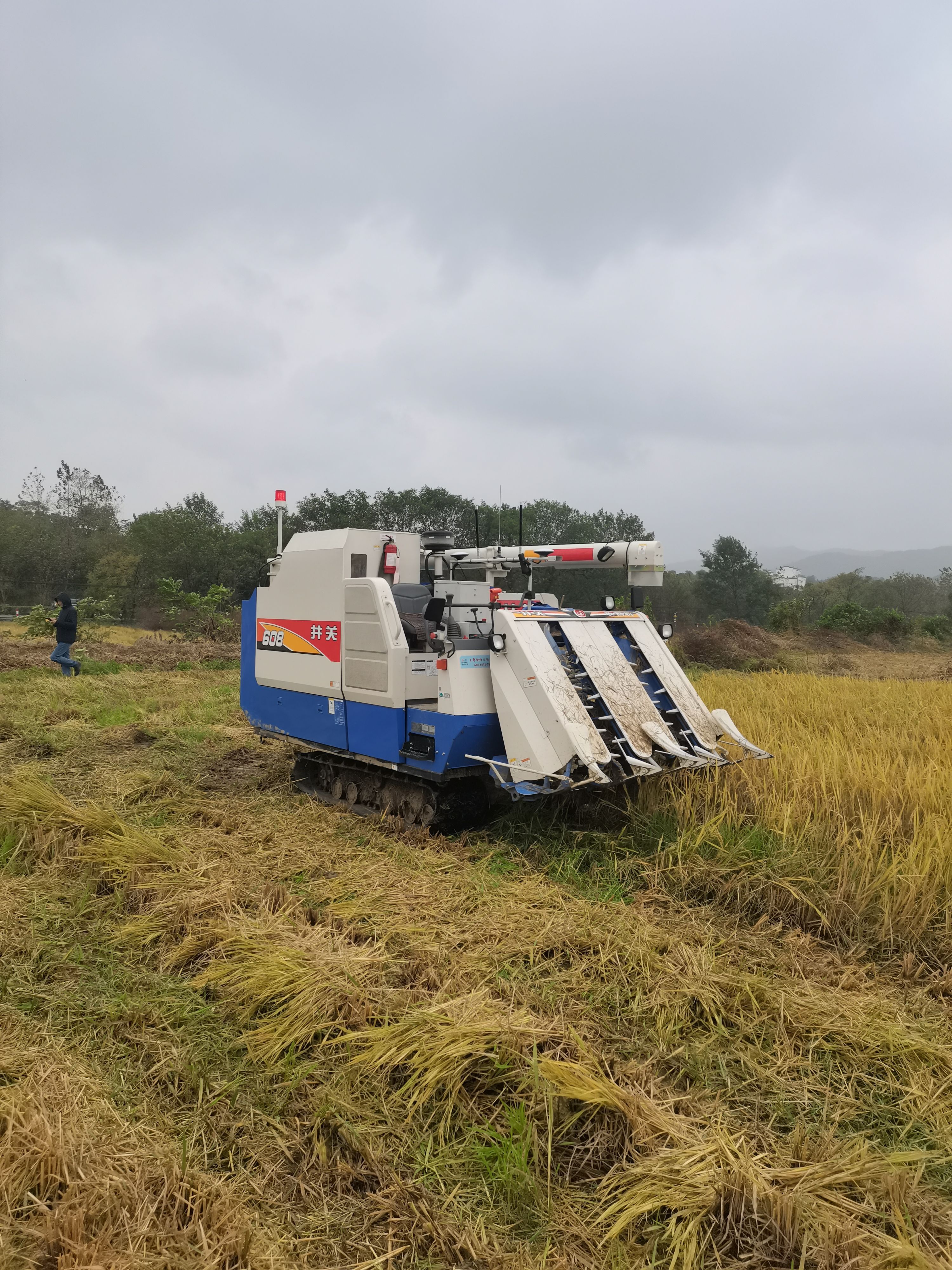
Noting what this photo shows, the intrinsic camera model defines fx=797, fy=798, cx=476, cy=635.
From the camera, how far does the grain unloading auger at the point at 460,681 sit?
17.5 ft

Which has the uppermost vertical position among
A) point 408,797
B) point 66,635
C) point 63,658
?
point 66,635

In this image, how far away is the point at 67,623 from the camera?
539 inches

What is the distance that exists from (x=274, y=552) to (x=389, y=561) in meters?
29.4

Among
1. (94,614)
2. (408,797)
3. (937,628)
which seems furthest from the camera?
(937,628)

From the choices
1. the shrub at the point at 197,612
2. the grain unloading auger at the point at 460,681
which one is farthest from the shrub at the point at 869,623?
the grain unloading auger at the point at 460,681

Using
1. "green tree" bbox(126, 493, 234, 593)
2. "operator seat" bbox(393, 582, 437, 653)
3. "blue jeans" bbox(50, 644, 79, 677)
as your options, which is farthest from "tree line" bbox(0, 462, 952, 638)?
"operator seat" bbox(393, 582, 437, 653)

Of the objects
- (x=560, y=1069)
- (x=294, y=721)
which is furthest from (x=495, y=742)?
(x=560, y=1069)

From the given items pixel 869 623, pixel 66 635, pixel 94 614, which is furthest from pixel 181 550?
pixel 869 623

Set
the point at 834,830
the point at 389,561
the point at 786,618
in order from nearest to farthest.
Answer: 1. the point at 834,830
2. the point at 389,561
3. the point at 786,618

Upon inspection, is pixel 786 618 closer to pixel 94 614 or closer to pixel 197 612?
pixel 197 612

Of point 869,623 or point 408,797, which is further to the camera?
point 869,623

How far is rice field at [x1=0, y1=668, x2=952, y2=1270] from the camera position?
7.69 ft

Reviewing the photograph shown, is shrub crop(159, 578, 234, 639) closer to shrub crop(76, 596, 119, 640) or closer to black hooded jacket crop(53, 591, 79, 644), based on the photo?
shrub crop(76, 596, 119, 640)

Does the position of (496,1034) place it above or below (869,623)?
below
